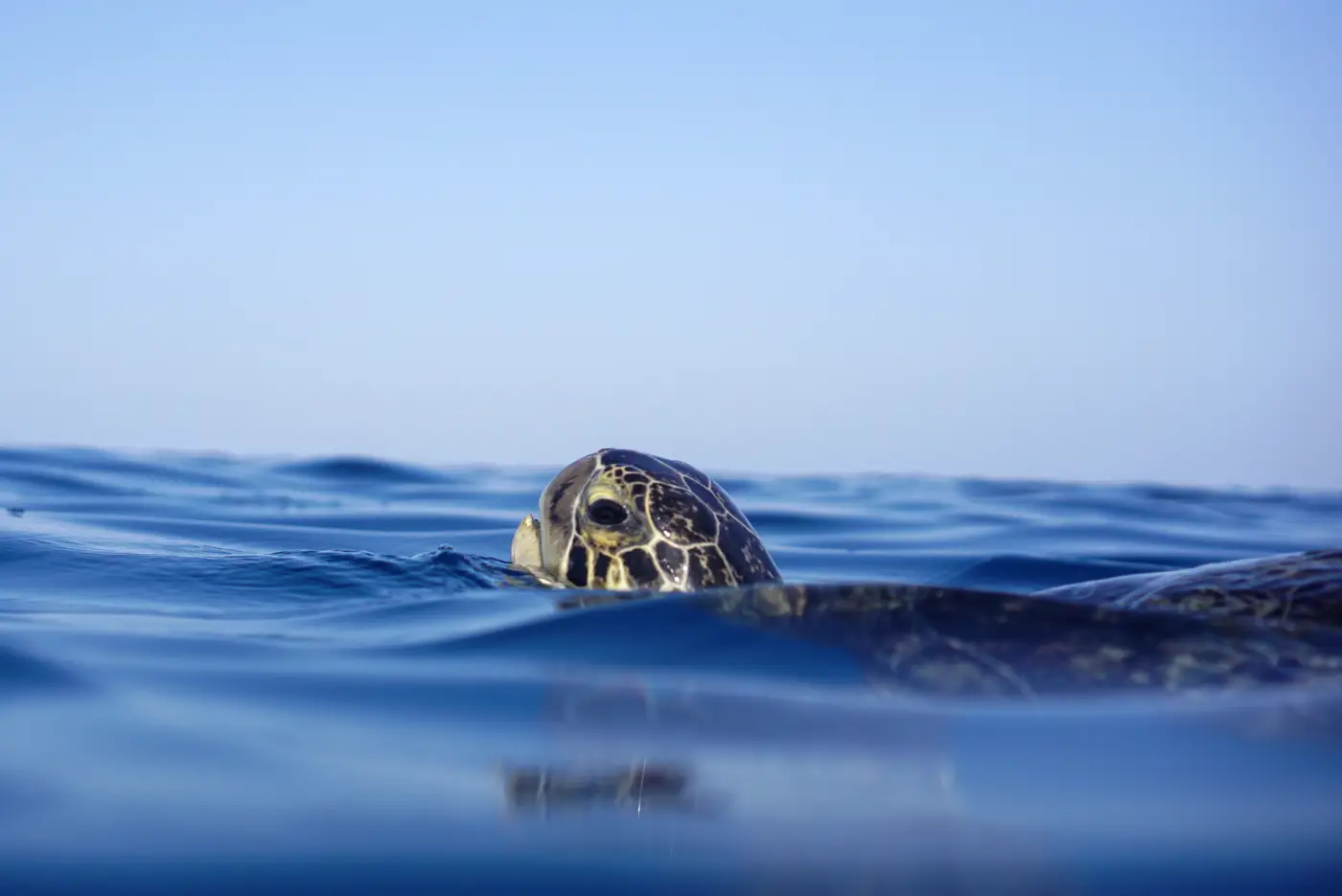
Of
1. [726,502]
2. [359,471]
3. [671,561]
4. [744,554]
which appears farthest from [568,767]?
[359,471]

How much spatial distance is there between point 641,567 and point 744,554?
20.4 inches

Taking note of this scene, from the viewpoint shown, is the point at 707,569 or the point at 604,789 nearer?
the point at 604,789

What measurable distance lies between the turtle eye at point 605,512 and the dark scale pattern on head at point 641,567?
18 cm

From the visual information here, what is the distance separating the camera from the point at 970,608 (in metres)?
3.91

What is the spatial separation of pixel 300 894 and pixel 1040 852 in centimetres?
137

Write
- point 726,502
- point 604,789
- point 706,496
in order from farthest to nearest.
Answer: point 726,502 < point 706,496 < point 604,789

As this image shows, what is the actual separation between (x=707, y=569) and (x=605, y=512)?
56 centimetres

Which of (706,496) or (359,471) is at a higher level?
(359,471)

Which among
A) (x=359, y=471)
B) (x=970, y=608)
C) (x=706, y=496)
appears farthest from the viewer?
(x=359, y=471)

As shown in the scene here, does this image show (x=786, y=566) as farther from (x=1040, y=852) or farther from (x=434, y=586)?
(x=1040, y=852)

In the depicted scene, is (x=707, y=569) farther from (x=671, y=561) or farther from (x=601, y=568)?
(x=601, y=568)

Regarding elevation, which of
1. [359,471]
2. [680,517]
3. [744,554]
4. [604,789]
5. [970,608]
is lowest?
[604,789]

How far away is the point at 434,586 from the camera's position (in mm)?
6066

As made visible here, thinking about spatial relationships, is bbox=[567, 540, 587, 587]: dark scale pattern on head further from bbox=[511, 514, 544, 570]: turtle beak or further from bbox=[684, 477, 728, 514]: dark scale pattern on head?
bbox=[684, 477, 728, 514]: dark scale pattern on head
